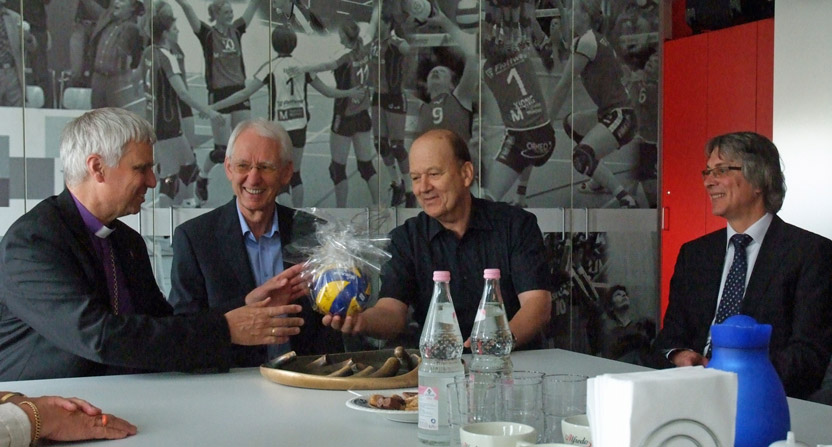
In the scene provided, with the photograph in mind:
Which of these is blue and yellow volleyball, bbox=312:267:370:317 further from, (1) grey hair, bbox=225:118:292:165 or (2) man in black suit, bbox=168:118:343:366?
(1) grey hair, bbox=225:118:292:165

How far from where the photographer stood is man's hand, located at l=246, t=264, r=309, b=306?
7.41ft

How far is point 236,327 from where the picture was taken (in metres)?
2.17

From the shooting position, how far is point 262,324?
2.18 meters

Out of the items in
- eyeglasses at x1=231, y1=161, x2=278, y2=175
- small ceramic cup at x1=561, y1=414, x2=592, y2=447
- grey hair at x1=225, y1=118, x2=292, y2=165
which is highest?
grey hair at x1=225, y1=118, x2=292, y2=165

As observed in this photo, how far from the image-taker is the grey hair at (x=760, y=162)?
9.92ft

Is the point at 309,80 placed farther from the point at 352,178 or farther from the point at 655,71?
the point at 655,71

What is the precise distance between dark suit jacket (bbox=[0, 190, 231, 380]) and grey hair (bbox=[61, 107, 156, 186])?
0.12 metres

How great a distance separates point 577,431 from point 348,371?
2.81 ft

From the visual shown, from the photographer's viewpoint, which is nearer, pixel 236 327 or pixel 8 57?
pixel 236 327

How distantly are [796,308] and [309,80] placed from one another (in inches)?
88.4

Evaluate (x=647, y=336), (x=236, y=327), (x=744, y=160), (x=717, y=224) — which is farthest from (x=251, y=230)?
(x=717, y=224)

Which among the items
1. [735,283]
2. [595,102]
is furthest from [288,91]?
[735,283]

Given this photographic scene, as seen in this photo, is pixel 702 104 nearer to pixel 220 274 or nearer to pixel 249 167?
pixel 249 167

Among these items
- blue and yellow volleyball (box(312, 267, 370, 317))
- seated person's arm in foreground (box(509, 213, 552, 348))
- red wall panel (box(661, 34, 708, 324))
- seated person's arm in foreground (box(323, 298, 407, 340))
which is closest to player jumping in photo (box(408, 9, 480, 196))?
seated person's arm in foreground (box(509, 213, 552, 348))
